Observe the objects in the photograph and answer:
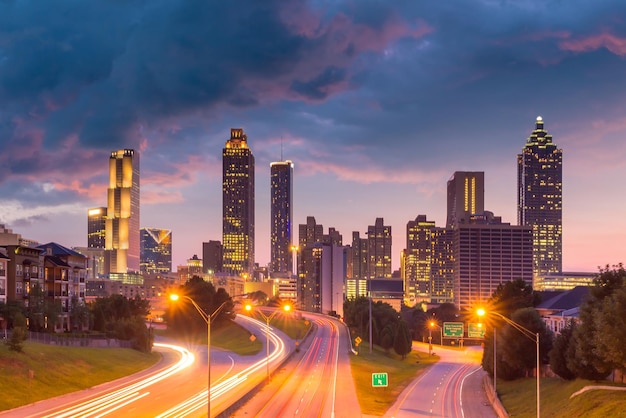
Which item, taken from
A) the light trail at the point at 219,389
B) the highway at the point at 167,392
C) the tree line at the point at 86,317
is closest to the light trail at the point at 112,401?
the highway at the point at 167,392

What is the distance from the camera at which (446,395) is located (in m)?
85.4

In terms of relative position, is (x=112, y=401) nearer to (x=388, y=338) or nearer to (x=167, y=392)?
(x=167, y=392)

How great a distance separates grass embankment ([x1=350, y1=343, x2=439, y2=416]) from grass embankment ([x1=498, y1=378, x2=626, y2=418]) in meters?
12.8

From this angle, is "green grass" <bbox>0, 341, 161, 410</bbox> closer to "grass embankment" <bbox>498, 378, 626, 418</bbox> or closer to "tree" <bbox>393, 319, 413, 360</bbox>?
"grass embankment" <bbox>498, 378, 626, 418</bbox>

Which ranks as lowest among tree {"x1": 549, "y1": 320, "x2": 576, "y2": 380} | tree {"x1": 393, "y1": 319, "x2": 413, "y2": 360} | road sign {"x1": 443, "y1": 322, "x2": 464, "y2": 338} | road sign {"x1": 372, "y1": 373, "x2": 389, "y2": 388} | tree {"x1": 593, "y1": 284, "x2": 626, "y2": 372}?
tree {"x1": 393, "y1": 319, "x2": 413, "y2": 360}

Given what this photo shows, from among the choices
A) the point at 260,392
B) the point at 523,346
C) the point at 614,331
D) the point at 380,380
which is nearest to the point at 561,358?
the point at 523,346

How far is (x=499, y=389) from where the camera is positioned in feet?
292

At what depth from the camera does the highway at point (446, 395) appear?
231ft

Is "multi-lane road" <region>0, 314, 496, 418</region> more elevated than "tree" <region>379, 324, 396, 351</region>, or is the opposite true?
"multi-lane road" <region>0, 314, 496, 418</region>

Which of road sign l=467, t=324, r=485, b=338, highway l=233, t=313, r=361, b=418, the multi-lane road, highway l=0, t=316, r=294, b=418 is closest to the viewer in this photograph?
highway l=0, t=316, r=294, b=418

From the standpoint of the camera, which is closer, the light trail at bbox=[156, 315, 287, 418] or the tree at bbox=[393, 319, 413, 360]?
the light trail at bbox=[156, 315, 287, 418]

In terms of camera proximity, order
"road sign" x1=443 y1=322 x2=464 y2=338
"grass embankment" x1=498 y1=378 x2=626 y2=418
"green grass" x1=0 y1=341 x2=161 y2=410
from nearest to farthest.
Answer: "grass embankment" x1=498 y1=378 x2=626 y2=418 → "green grass" x1=0 y1=341 x2=161 y2=410 → "road sign" x1=443 y1=322 x2=464 y2=338

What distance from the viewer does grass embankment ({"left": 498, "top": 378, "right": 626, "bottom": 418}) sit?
51.4m

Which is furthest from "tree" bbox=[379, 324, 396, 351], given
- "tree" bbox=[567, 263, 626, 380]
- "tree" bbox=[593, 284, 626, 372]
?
"tree" bbox=[593, 284, 626, 372]
